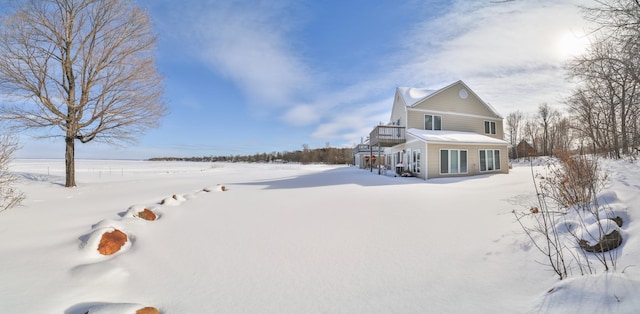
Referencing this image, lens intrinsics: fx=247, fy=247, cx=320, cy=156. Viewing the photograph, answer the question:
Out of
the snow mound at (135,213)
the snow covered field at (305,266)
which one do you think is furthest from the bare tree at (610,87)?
the snow mound at (135,213)

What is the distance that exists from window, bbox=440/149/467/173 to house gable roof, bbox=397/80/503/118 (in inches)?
167

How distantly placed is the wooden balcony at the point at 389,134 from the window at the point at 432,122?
1898mm

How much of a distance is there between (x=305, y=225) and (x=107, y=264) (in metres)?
3.18

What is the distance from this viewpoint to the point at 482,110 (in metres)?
19.7

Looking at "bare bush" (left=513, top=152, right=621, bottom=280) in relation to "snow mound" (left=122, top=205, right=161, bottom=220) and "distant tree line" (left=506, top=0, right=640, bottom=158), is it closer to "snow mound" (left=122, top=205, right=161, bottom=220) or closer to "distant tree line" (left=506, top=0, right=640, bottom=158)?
"distant tree line" (left=506, top=0, right=640, bottom=158)

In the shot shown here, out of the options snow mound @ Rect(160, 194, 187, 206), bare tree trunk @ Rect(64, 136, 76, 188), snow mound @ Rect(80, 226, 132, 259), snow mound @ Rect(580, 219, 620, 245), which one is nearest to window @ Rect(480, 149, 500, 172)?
snow mound @ Rect(580, 219, 620, 245)

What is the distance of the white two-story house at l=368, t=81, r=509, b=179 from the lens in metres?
15.4

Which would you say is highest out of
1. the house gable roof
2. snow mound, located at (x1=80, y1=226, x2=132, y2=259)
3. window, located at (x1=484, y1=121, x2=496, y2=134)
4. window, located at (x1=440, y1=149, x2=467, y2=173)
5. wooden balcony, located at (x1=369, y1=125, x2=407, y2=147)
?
the house gable roof

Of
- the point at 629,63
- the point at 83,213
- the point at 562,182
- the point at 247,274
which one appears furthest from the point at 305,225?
the point at 629,63

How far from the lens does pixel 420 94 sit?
62.1ft

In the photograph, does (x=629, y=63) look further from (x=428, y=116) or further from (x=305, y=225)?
(x=428, y=116)

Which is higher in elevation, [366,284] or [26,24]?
[26,24]

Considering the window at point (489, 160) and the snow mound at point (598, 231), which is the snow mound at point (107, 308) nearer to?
the snow mound at point (598, 231)

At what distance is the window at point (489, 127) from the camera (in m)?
19.9
